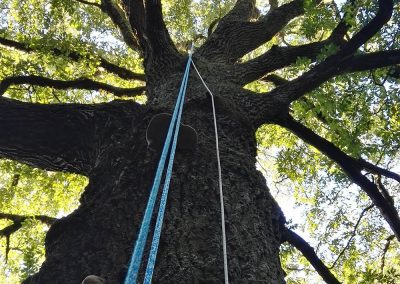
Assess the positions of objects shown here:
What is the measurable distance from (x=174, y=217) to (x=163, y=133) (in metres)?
0.54

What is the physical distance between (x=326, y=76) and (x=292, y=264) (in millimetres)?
4349

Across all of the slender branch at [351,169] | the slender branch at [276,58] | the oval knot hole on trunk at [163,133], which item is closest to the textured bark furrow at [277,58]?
the slender branch at [276,58]

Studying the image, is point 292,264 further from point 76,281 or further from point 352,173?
point 76,281

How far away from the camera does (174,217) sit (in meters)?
2.14

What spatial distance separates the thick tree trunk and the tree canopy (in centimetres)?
73

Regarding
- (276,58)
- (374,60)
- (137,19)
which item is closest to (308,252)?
(374,60)

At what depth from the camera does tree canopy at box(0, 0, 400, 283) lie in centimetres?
396

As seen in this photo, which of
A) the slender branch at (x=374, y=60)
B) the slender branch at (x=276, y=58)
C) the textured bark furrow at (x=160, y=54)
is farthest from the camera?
the slender branch at (x=276, y=58)

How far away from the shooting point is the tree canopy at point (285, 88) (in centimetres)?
396

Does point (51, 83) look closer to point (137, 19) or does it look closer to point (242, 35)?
point (137, 19)

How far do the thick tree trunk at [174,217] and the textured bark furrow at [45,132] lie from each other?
164 millimetres

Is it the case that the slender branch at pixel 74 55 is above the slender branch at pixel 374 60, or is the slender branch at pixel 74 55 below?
above

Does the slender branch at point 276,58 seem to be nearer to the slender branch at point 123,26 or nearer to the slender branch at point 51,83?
the slender branch at point 123,26

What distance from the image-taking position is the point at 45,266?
1.94 metres
